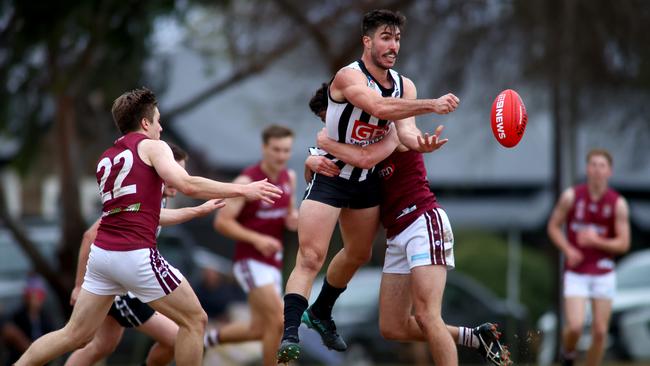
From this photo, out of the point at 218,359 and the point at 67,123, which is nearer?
the point at 218,359

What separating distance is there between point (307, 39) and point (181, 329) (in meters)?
10.7

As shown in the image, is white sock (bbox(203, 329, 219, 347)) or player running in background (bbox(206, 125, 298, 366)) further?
white sock (bbox(203, 329, 219, 347))

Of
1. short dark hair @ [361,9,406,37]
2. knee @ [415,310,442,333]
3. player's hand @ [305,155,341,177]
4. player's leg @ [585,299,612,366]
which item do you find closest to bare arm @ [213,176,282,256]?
player's hand @ [305,155,341,177]

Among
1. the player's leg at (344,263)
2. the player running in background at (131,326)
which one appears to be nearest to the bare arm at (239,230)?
the player running in background at (131,326)

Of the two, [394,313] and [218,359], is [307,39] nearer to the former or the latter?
[218,359]

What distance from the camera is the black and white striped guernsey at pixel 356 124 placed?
26.5 ft

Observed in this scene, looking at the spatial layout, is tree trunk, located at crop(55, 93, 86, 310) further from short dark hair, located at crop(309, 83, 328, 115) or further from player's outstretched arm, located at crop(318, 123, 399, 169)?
player's outstretched arm, located at crop(318, 123, 399, 169)

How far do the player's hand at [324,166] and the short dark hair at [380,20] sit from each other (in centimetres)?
100

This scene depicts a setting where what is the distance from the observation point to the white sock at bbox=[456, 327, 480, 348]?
855 cm

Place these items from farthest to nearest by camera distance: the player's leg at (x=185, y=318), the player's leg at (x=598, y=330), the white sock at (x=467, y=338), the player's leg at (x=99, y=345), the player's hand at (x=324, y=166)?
the player's leg at (x=598, y=330) < the player's leg at (x=99, y=345) < the white sock at (x=467, y=338) < the player's hand at (x=324, y=166) < the player's leg at (x=185, y=318)

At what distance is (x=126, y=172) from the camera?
7.54 meters

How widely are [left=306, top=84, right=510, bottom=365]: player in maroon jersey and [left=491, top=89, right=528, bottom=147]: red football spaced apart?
31.7 inches

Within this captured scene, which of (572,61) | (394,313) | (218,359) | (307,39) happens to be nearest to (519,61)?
(572,61)

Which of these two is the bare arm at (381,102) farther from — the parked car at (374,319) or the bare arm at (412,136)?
the parked car at (374,319)
